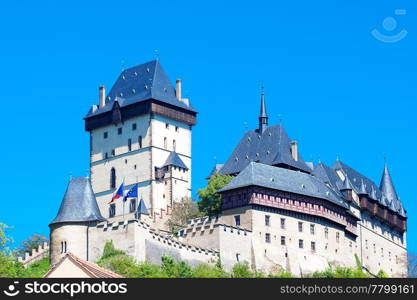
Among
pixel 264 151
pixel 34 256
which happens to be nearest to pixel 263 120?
pixel 264 151

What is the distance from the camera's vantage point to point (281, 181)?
287ft

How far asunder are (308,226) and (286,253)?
11.8 ft

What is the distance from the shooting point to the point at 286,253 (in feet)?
277

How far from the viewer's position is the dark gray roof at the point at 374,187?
340 feet

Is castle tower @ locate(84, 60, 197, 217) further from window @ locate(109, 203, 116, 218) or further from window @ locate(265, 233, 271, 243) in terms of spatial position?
window @ locate(265, 233, 271, 243)

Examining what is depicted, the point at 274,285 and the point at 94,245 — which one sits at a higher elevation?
the point at 94,245

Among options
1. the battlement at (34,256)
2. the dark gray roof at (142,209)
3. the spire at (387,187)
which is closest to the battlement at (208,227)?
the dark gray roof at (142,209)

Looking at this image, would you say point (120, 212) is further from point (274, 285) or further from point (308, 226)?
point (274, 285)

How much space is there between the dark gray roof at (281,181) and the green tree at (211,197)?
296 cm

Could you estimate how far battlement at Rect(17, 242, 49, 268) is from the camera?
278 ft

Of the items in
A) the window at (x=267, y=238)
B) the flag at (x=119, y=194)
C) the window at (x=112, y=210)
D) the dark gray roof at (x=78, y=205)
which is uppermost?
the flag at (x=119, y=194)

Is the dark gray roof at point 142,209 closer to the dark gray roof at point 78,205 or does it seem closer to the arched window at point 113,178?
the arched window at point 113,178

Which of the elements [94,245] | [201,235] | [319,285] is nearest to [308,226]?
[201,235]

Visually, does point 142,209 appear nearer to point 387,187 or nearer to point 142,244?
point 142,244
